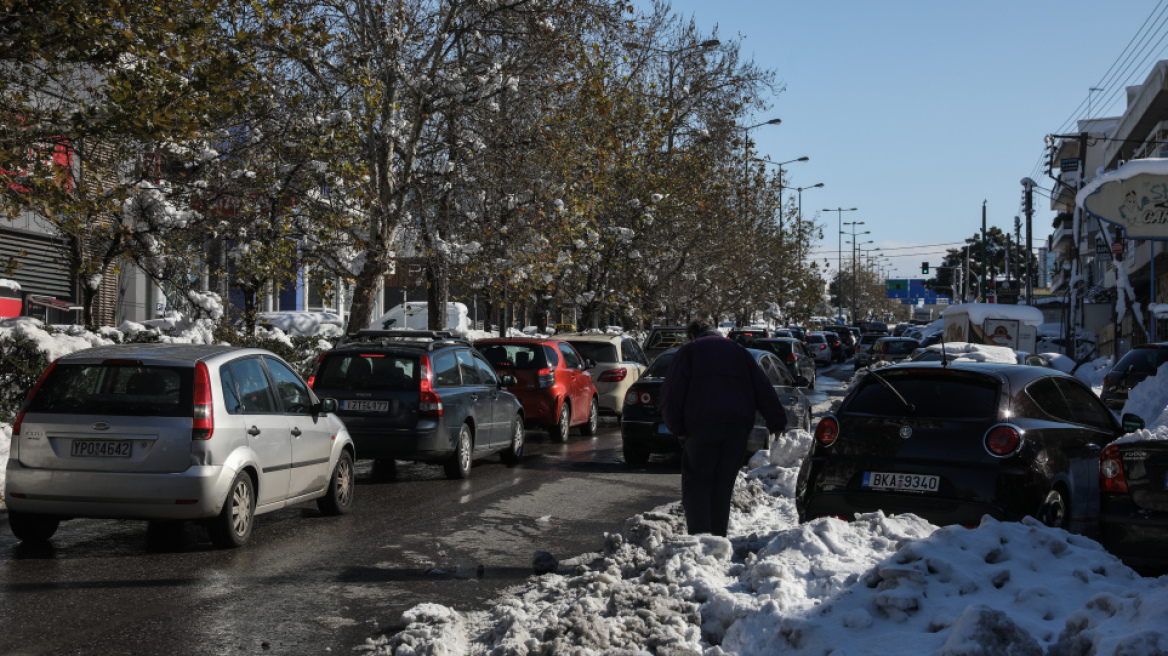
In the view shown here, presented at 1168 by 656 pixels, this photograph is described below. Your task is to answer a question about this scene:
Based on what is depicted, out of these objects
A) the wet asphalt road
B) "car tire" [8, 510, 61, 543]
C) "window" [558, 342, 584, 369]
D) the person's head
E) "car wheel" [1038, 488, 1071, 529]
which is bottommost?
the wet asphalt road

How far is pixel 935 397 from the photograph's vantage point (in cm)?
815

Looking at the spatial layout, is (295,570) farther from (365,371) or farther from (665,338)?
(665,338)

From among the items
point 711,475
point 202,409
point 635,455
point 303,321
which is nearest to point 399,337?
point 635,455

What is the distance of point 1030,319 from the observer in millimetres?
39938

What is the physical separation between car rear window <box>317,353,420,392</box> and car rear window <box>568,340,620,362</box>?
8.99m

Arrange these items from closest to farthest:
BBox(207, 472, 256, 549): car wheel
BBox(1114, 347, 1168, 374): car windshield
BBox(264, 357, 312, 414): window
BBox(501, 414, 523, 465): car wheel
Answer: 1. BBox(207, 472, 256, 549): car wheel
2. BBox(264, 357, 312, 414): window
3. BBox(501, 414, 523, 465): car wheel
4. BBox(1114, 347, 1168, 374): car windshield

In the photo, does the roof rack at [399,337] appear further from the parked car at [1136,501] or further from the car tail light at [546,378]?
the parked car at [1136,501]

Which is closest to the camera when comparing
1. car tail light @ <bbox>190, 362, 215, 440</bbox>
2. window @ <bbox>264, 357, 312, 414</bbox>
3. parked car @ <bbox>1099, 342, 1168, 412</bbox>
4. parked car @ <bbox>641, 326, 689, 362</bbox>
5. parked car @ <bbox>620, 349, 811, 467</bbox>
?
car tail light @ <bbox>190, 362, 215, 440</bbox>

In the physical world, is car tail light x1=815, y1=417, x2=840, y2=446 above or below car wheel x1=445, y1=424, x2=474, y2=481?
above

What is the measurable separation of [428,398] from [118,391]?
183 inches

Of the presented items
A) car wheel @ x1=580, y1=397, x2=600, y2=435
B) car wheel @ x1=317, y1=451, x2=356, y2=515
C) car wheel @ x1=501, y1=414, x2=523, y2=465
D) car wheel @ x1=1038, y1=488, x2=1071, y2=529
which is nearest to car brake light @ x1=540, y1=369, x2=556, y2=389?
car wheel @ x1=580, y1=397, x2=600, y2=435

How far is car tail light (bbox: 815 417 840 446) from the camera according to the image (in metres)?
8.30

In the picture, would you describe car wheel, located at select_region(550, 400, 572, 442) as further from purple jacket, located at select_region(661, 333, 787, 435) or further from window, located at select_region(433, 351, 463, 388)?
purple jacket, located at select_region(661, 333, 787, 435)

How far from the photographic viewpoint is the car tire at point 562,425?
59.0ft
